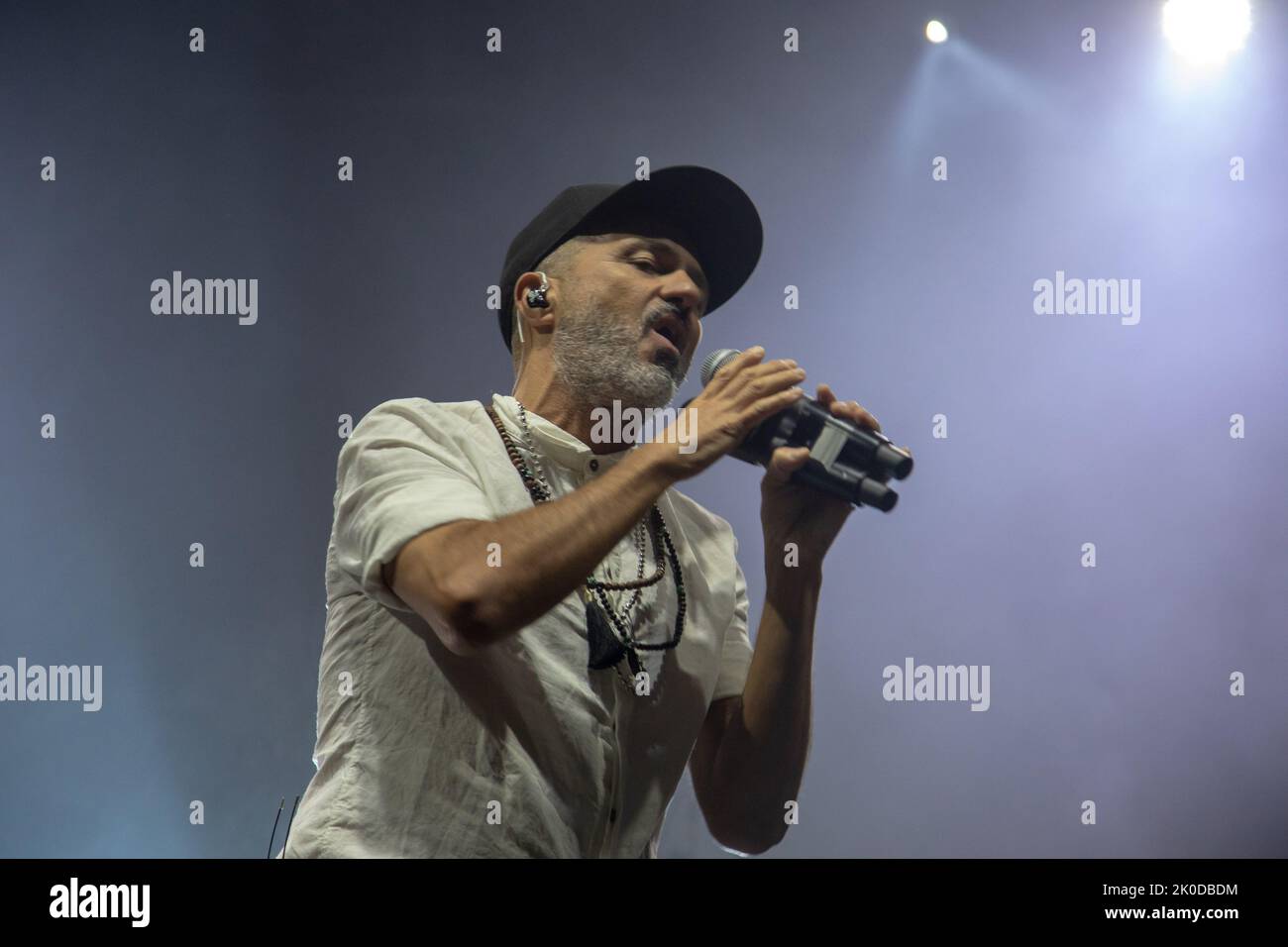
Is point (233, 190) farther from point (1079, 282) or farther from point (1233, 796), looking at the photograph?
point (1233, 796)

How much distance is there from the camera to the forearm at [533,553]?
1102mm

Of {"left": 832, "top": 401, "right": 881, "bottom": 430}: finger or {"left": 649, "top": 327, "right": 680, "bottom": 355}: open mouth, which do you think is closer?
{"left": 832, "top": 401, "right": 881, "bottom": 430}: finger

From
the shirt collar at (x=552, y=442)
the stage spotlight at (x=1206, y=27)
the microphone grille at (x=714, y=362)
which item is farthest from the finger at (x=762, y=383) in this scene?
the stage spotlight at (x=1206, y=27)

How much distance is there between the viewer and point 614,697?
4.38ft

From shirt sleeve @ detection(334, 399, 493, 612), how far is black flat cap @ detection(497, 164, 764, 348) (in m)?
0.39

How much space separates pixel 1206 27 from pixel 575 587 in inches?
77.1

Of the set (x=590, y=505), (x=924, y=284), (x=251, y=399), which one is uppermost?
(x=924, y=284)

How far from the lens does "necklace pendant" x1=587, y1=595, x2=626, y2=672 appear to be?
131cm

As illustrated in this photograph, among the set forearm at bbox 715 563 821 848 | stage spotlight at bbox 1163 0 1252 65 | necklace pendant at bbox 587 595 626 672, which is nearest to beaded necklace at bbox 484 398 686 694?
necklace pendant at bbox 587 595 626 672

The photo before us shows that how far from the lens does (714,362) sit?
1.43 meters

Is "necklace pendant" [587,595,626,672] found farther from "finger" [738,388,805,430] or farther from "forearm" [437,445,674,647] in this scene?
"finger" [738,388,805,430]

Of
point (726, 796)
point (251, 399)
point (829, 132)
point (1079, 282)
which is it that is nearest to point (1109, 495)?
point (1079, 282)

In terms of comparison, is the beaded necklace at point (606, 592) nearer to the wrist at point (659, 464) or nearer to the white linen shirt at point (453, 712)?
the white linen shirt at point (453, 712)
